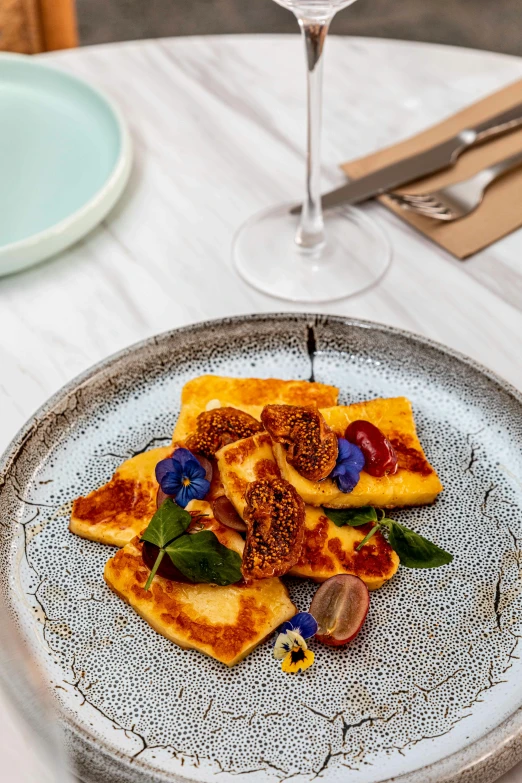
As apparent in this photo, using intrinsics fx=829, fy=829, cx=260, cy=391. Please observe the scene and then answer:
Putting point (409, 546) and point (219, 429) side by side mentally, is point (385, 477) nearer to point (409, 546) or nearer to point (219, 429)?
point (409, 546)

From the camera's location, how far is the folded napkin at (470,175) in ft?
5.17

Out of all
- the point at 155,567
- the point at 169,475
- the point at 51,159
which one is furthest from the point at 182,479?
the point at 51,159

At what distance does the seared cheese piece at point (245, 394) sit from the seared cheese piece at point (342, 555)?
20 centimetres

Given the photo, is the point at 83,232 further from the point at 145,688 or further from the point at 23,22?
the point at 23,22

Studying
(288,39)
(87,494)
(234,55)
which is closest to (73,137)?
(234,55)

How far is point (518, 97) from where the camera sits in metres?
1.84

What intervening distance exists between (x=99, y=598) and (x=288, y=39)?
1561 mm

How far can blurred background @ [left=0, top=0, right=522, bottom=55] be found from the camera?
4.13m

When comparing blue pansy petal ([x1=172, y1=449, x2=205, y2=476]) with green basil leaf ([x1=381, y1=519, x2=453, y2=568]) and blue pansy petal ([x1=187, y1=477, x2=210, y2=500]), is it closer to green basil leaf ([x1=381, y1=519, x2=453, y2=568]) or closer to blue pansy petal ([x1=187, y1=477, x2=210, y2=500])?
blue pansy petal ([x1=187, y1=477, x2=210, y2=500])


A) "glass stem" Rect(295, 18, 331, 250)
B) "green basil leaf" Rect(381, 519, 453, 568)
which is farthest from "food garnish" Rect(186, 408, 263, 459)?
"glass stem" Rect(295, 18, 331, 250)

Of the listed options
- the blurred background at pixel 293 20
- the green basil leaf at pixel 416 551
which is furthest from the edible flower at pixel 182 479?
the blurred background at pixel 293 20

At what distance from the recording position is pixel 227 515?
1.01 metres

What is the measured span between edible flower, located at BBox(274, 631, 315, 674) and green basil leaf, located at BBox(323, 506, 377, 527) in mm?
161

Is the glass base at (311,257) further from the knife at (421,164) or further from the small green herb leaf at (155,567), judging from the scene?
the small green herb leaf at (155,567)
